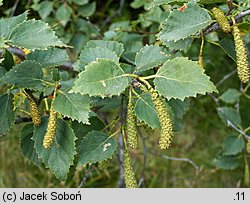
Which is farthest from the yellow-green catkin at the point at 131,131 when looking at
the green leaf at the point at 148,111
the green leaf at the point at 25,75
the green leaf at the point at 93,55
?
the green leaf at the point at 25,75

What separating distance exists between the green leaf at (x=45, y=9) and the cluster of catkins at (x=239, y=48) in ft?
3.78

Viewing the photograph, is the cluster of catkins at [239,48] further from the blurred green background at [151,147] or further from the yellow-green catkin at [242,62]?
the blurred green background at [151,147]

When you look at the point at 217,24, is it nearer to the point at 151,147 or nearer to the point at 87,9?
the point at 87,9

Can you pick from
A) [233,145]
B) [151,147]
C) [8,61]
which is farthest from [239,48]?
[151,147]

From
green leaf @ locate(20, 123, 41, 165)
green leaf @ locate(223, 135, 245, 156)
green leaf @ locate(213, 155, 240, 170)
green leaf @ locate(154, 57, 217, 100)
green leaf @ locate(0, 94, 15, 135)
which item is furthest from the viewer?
green leaf @ locate(213, 155, 240, 170)

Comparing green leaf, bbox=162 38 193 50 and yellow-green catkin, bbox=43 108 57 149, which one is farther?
green leaf, bbox=162 38 193 50

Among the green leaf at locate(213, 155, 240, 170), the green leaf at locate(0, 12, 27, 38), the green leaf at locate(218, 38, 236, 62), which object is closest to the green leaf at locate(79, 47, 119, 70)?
the green leaf at locate(0, 12, 27, 38)

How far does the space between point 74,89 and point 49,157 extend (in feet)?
0.84

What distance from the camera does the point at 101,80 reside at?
881 millimetres

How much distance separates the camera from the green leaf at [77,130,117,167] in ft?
3.41

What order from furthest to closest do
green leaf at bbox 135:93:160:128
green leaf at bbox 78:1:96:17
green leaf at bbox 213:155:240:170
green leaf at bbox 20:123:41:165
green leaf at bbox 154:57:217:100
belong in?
green leaf at bbox 78:1:96:17 → green leaf at bbox 213:155:240:170 → green leaf at bbox 20:123:41:165 → green leaf at bbox 135:93:160:128 → green leaf at bbox 154:57:217:100

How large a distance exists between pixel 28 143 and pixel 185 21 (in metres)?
0.54

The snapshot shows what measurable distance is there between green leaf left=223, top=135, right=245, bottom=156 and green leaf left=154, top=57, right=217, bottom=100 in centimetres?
102

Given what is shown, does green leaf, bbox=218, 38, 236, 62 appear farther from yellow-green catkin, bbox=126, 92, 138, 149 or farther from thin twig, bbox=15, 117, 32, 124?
thin twig, bbox=15, 117, 32, 124
